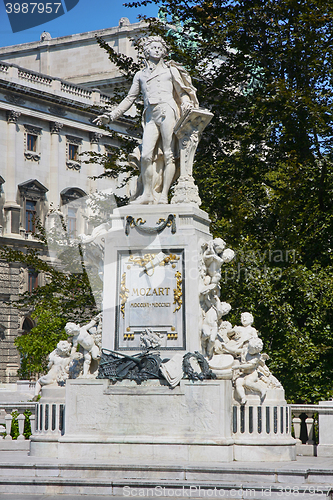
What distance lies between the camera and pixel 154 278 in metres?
12.6

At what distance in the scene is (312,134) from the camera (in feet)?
78.5

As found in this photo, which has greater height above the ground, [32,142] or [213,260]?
[32,142]

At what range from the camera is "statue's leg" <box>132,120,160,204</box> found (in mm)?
13336

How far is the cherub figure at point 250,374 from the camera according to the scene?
12.0 m

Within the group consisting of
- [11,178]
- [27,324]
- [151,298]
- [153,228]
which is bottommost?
[151,298]

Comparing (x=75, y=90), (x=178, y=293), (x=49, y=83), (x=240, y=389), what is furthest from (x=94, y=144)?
(x=240, y=389)

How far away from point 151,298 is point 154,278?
32 cm

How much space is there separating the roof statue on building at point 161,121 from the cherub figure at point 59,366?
2666 millimetres

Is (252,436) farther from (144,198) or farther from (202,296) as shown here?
(144,198)

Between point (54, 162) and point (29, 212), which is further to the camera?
point (54, 162)

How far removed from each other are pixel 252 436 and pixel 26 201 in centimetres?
4200

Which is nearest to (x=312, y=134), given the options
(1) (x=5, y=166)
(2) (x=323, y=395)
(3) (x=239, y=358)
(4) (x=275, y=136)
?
(4) (x=275, y=136)

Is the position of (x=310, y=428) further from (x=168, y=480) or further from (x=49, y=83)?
(x=49, y=83)

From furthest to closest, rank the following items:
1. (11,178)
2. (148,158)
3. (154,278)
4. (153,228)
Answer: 1. (11,178)
2. (148,158)
3. (153,228)
4. (154,278)
